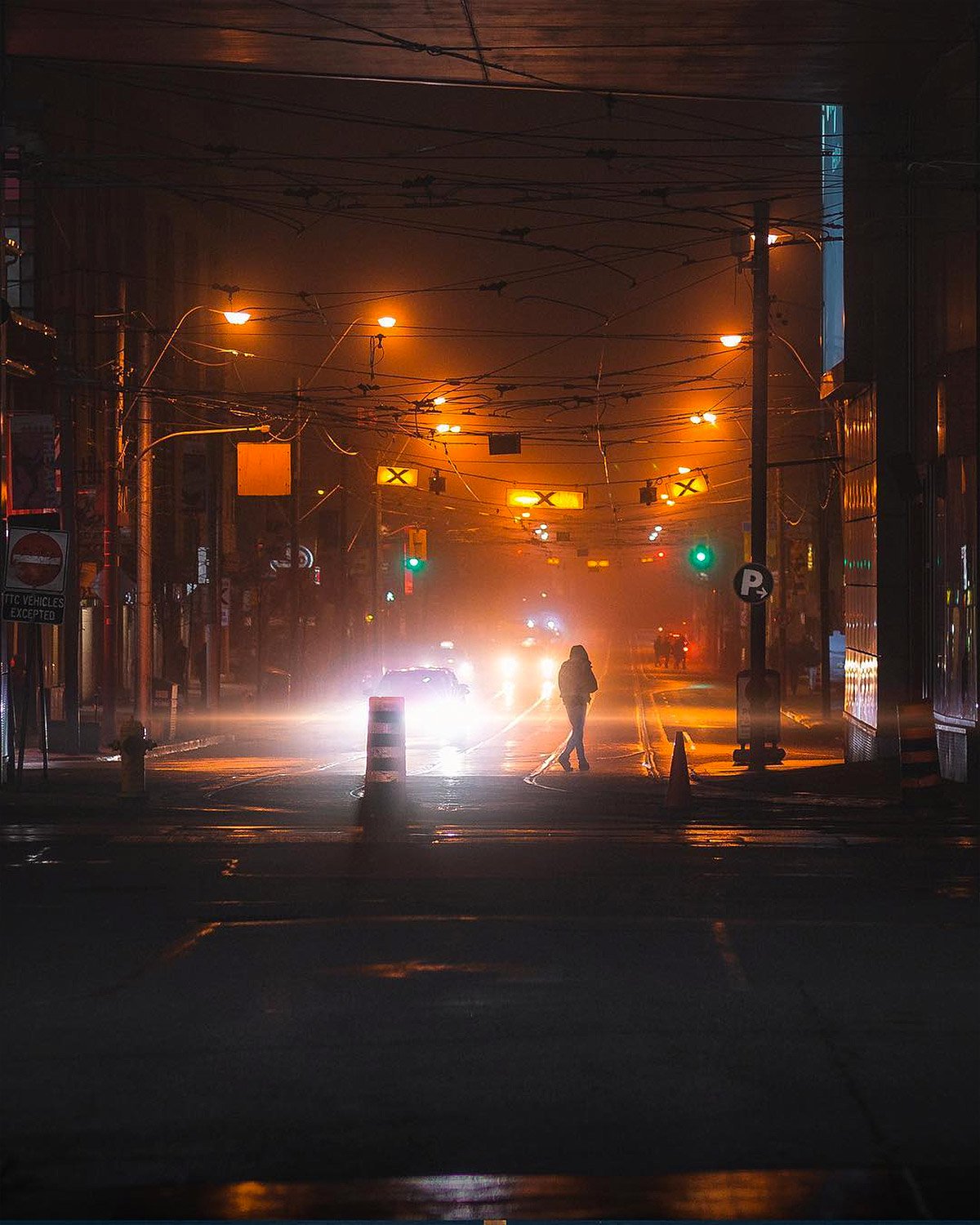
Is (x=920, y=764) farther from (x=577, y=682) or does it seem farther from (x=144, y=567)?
(x=144, y=567)

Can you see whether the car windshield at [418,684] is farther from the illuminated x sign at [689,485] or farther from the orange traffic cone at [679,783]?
the orange traffic cone at [679,783]

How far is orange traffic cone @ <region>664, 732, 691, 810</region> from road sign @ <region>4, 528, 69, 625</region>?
803cm

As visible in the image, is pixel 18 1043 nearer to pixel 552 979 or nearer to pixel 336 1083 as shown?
pixel 336 1083

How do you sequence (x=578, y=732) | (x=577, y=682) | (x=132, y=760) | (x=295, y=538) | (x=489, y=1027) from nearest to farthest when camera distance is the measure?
(x=489, y=1027)
(x=132, y=760)
(x=577, y=682)
(x=578, y=732)
(x=295, y=538)

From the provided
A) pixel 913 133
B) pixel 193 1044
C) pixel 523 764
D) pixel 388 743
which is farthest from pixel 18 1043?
pixel 913 133

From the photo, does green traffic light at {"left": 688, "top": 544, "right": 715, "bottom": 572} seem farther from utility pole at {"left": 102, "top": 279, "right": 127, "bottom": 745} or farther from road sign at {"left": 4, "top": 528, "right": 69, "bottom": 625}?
road sign at {"left": 4, "top": 528, "right": 69, "bottom": 625}

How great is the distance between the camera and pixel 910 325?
87.6 feet

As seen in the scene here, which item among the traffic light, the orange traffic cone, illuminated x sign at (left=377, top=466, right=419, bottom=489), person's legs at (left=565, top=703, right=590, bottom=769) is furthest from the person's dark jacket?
the traffic light

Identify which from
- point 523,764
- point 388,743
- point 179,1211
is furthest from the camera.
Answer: point 523,764

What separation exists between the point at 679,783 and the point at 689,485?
124 ft

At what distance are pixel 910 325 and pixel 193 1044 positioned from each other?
840 inches

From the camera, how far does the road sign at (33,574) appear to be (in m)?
22.2

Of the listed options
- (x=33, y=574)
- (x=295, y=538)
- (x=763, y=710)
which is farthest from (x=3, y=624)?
(x=295, y=538)

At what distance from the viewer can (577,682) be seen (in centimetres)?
2697
